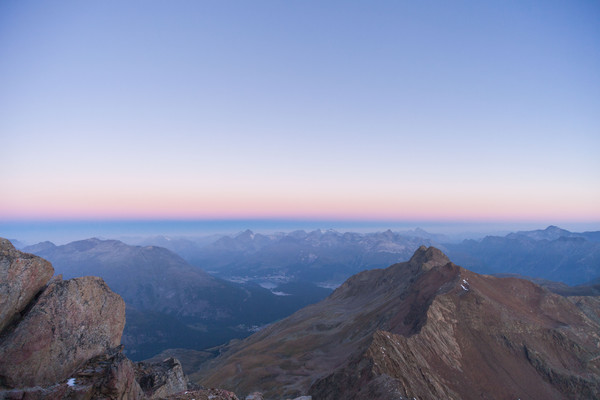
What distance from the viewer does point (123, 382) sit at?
88.9 ft

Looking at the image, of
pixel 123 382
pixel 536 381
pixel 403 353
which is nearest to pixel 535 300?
pixel 536 381

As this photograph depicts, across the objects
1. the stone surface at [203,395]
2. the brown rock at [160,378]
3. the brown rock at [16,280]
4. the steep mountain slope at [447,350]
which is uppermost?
the brown rock at [16,280]

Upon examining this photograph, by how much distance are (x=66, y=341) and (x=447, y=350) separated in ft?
242

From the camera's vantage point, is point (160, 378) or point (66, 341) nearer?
point (66, 341)

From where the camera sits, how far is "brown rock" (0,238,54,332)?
127 feet

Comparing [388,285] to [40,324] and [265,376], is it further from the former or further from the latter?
[40,324]

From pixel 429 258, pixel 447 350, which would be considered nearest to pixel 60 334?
pixel 447 350

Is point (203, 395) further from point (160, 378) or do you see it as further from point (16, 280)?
point (16, 280)

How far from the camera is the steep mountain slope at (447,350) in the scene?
55656 millimetres

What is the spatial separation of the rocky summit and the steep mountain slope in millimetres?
29892

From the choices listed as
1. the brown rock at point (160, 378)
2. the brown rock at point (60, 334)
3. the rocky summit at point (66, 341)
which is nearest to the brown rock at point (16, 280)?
the rocky summit at point (66, 341)

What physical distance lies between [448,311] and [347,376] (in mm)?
44002

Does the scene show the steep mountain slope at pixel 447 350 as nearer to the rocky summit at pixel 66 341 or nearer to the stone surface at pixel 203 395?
the stone surface at pixel 203 395

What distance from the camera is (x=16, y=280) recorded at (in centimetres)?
4072
